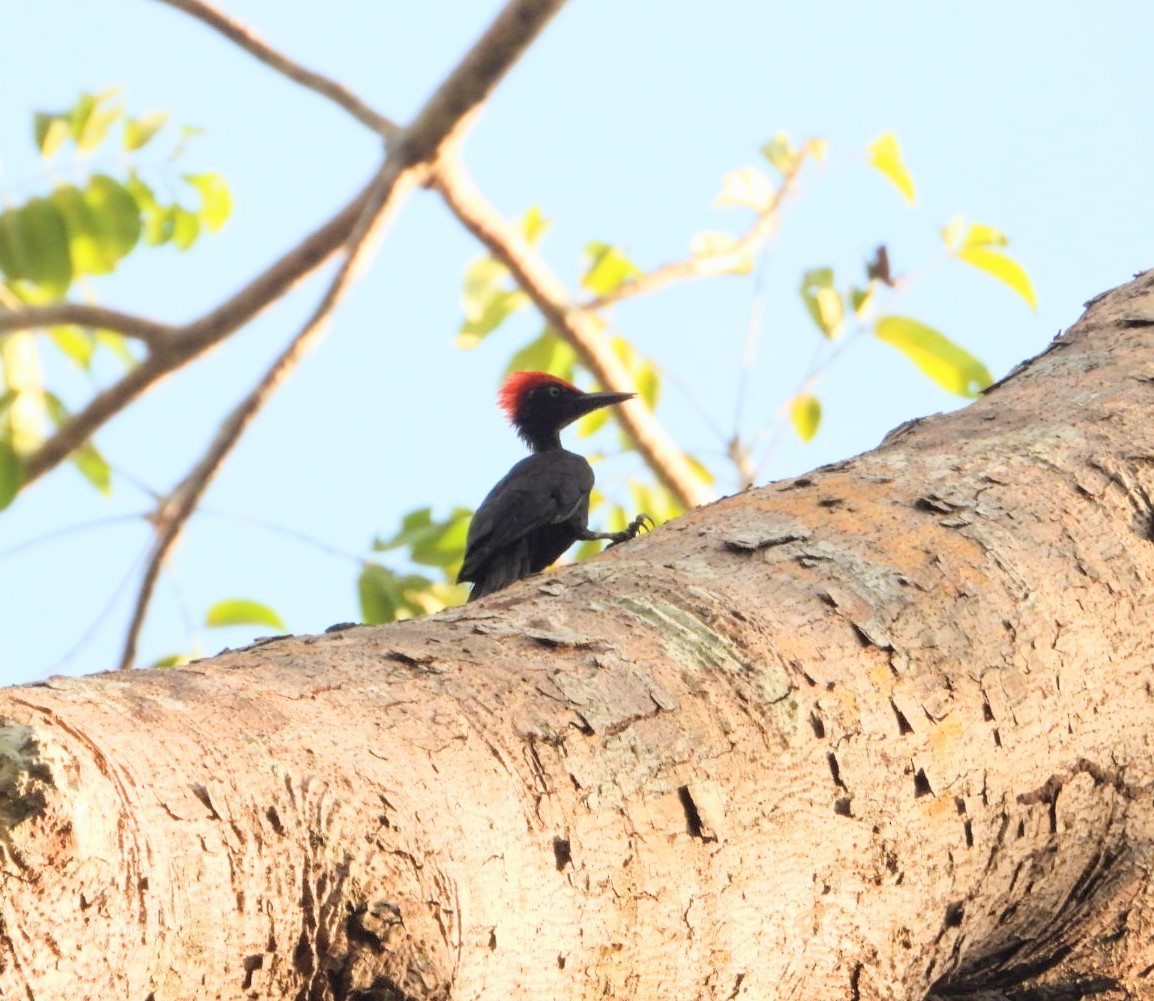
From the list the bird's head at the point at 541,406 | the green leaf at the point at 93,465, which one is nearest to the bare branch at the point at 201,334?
the green leaf at the point at 93,465

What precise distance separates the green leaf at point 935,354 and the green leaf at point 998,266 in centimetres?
30

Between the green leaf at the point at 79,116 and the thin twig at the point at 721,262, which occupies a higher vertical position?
the green leaf at the point at 79,116

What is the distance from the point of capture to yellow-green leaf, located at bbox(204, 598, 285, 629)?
4.80m

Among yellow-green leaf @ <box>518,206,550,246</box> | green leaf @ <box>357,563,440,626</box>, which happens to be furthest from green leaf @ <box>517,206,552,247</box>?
green leaf @ <box>357,563,440,626</box>

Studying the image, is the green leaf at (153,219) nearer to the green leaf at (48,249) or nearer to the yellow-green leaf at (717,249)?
the green leaf at (48,249)

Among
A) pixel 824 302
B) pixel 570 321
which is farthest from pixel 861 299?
pixel 570 321

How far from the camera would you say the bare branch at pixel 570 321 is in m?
4.75

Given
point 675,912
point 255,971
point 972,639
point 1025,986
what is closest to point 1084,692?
point 972,639

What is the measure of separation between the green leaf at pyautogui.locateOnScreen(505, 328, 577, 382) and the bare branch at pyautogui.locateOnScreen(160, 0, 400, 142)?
1132mm

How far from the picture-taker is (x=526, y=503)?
460 cm

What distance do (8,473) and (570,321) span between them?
6.67 feet

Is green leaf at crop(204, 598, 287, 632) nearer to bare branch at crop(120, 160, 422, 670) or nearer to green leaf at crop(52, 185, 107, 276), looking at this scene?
bare branch at crop(120, 160, 422, 670)

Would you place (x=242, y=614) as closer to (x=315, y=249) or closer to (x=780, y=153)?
(x=315, y=249)

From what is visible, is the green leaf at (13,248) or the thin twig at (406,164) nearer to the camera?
the thin twig at (406,164)
